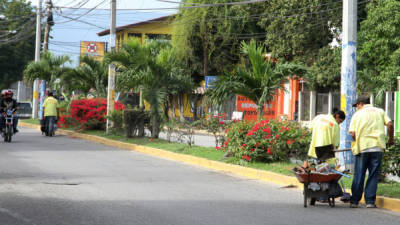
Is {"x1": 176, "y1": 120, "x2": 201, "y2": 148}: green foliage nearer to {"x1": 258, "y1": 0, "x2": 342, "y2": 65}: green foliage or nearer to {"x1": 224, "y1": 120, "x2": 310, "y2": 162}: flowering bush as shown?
{"x1": 224, "y1": 120, "x2": 310, "y2": 162}: flowering bush

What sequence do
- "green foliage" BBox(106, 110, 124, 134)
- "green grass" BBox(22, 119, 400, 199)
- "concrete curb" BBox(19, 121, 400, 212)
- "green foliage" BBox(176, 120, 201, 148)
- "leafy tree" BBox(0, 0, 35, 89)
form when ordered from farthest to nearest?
"leafy tree" BBox(0, 0, 35, 89) → "green foliage" BBox(106, 110, 124, 134) → "green foliage" BBox(176, 120, 201, 148) → "green grass" BBox(22, 119, 400, 199) → "concrete curb" BBox(19, 121, 400, 212)

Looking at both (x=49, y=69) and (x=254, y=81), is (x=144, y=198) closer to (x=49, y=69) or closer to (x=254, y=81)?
(x=254, y=81)

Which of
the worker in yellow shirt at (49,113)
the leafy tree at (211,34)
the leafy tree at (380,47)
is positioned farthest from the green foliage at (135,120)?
the leafy tree at (211,34)

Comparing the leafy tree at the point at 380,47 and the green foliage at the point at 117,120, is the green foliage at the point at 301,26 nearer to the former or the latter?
the leafy tree at the point at 380,47

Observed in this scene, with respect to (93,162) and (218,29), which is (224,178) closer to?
(93,162)

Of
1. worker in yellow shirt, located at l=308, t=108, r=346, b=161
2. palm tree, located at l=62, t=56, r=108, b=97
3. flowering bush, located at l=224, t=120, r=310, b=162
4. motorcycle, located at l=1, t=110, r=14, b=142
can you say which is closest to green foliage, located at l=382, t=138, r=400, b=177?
worker in yellow shirt, located at l=308, t=108, r=346, b=161

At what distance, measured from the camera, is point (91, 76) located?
2844cm

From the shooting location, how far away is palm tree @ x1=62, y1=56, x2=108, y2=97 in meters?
28.2

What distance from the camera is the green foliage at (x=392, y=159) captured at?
946cm

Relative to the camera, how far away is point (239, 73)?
14672 millimetres

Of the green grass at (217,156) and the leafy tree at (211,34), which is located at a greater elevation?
the leafy tree at (211,34)

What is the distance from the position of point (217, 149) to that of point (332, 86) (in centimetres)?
2092

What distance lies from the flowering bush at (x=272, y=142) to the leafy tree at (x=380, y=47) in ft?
46.3

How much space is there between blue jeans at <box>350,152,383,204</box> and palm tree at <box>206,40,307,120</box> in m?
5.99
